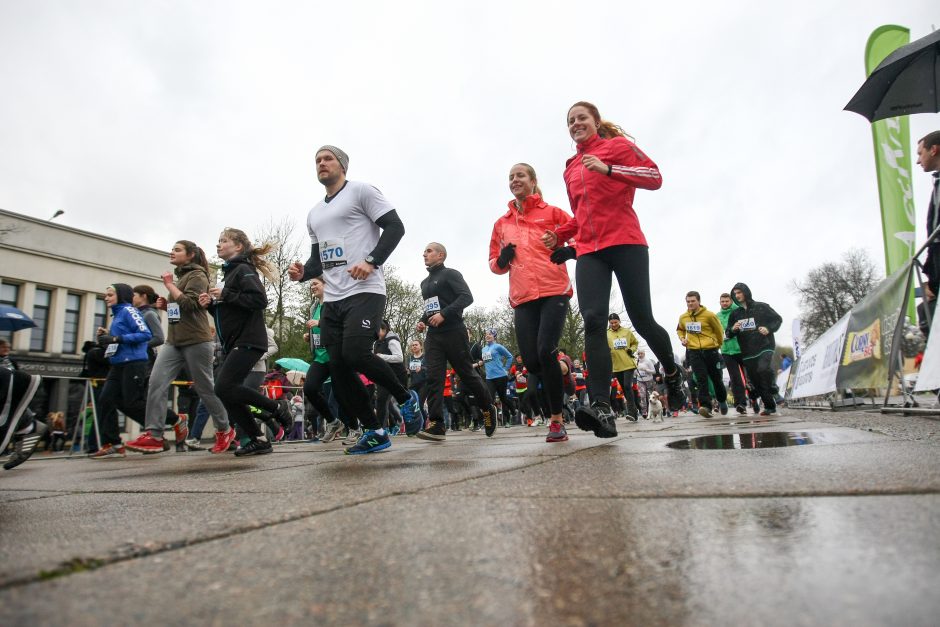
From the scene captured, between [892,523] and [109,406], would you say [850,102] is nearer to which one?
[892,523]

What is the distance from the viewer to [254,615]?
2.73 ft

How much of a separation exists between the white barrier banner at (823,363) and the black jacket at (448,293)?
191 inches

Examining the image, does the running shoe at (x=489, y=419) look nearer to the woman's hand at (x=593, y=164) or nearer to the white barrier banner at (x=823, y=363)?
the woman's hand at (x=593, y=164)

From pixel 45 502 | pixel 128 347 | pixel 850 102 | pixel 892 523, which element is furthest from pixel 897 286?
pixel 128 347

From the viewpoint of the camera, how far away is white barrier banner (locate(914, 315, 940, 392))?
15.4 feet

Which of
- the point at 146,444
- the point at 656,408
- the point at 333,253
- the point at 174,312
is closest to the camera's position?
the point at 333,253

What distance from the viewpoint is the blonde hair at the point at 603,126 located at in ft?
14.1

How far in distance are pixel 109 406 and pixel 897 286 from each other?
8.13 meters

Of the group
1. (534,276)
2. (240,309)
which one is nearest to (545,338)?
(534,276)

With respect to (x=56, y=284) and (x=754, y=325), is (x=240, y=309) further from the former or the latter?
(x=56, y=284)

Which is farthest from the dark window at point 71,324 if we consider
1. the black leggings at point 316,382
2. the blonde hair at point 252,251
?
the blonde hair at point 252,251

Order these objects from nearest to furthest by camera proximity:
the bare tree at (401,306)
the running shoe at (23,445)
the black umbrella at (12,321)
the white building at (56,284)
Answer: the running shoe at (23,445)
the black umbrella at (12,321)
the white building at (56,284)
the bare tree at (401,306)

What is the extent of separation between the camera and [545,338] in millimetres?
4570

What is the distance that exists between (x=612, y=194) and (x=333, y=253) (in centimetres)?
196
